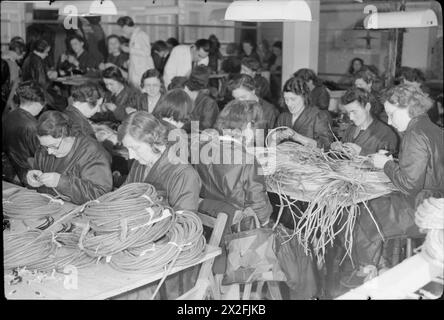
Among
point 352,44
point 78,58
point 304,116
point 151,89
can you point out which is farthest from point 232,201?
point 352,44

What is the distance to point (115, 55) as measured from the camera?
750 cm

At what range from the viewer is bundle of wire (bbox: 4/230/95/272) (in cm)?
216

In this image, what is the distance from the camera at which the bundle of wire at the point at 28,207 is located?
2629 mm

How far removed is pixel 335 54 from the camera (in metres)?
9.61

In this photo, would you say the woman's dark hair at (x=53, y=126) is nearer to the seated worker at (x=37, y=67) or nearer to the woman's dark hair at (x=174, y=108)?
the woman's dark hair at (x=174, y=108)

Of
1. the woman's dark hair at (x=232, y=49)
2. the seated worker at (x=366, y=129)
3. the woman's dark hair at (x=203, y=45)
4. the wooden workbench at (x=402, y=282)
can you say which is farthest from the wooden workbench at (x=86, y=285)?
the woman's dark hair at (x=232, y=49)

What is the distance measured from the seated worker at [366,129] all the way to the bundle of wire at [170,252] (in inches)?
62.2

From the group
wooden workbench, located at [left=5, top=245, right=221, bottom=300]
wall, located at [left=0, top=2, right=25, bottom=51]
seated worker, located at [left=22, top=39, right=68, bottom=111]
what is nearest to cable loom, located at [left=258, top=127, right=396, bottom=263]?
wooden workbench, located at [left=5, top=245, right=221, bottom=300]

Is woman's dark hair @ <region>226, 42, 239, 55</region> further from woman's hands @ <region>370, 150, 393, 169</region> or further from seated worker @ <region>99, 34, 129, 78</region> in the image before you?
woman's hands @ <region>370, 150, 393, 169</region>

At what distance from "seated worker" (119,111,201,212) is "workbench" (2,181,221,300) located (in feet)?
1.38

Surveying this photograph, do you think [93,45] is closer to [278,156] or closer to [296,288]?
[278,156]

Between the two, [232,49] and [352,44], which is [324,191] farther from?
[352,44]

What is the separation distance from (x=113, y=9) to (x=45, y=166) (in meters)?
1.76
